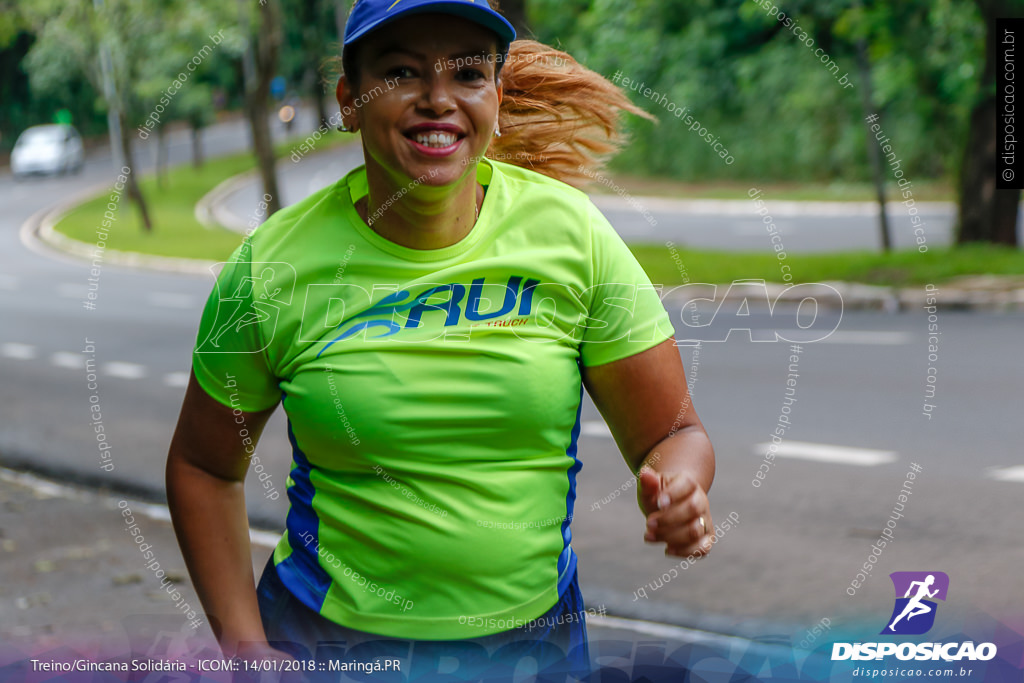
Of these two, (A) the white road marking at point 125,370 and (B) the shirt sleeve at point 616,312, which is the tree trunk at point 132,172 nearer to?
(A) the white road marking at point 125,370

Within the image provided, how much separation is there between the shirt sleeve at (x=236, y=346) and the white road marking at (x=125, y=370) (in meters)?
9.04

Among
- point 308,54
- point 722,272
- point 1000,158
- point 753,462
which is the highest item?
point 753,462

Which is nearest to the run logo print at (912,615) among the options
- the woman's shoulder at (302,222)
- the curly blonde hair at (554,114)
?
the curly blonde hair at (554,114)

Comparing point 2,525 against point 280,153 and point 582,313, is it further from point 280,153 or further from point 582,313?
point 280,153

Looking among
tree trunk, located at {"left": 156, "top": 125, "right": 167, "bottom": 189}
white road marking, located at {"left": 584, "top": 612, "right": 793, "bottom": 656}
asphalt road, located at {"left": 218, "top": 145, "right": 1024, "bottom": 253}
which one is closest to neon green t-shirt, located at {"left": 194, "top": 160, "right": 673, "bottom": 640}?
white road marking, located at {"left": 584, "top": 612, "right": 793, "bottom": 656}

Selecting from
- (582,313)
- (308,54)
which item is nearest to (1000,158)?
(582,313)

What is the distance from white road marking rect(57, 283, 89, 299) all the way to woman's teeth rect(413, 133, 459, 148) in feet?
55.3

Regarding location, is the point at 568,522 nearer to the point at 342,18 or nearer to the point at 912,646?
the point at 912,646

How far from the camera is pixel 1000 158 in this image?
1386 cm

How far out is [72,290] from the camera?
1862cm

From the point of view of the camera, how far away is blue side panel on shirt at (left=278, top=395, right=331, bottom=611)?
1.97 m

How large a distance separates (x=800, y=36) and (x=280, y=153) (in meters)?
23.7

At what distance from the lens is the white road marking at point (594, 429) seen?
305 inches

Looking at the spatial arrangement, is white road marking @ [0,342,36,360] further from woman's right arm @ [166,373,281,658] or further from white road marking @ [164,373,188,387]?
woman's right arm @ [166,373,281,658]
